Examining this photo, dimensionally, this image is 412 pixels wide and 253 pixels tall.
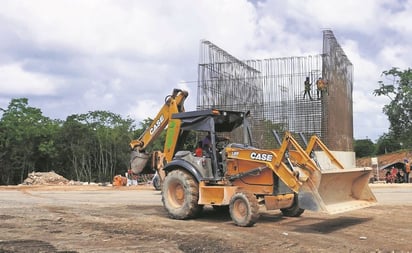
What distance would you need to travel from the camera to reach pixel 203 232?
9.30 metres

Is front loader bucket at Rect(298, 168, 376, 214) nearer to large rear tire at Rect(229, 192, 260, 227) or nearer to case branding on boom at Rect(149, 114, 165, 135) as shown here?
large rear tire at Rect(229, 192, 260, 227)

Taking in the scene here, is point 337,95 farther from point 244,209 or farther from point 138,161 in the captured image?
point 244,209

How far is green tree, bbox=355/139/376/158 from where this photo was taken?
80.7 m

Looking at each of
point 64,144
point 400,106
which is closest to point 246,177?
point 400,106

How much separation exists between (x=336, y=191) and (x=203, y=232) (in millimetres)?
2700

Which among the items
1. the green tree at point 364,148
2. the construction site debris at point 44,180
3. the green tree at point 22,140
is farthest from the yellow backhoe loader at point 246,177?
the green tree at point 364,148

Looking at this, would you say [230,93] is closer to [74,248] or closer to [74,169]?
[74,248]

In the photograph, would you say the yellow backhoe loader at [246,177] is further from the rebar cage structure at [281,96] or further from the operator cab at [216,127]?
the rebar cage structure at [281,96]

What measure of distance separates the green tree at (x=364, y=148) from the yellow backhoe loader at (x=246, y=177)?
71.4 m

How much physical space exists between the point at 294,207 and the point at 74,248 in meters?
5.55

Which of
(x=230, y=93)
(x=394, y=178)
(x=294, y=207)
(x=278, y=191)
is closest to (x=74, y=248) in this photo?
(x=278, y=191)

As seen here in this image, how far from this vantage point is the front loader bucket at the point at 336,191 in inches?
355

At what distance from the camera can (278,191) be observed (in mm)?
10430

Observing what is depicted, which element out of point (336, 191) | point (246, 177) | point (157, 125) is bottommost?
point (336, 191)
